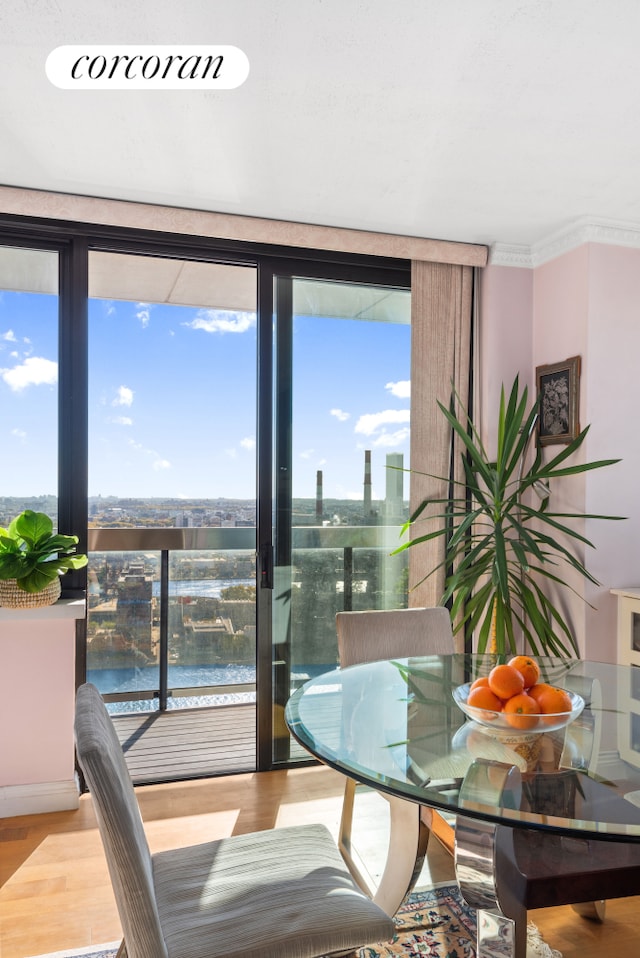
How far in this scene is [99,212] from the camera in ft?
9.76

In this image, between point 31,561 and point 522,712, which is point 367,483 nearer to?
point 31,561

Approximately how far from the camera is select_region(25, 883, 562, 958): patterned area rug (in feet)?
6.42

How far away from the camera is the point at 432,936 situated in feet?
6.72

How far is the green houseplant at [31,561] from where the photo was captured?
2764mm

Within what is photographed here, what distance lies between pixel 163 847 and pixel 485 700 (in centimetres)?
162

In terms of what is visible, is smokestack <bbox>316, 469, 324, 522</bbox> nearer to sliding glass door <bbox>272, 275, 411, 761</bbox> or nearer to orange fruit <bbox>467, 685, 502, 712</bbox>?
sliding glass door <bbox>272, 275, 411, 761</bbox>

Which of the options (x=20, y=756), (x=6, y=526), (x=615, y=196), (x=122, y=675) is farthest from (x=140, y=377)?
(x=615, y=196)

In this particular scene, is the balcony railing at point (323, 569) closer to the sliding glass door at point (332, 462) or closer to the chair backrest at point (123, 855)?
the sliding glass door at point (332, 462)

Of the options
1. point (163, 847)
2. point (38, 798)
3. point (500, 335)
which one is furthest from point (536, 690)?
point (500, 335)

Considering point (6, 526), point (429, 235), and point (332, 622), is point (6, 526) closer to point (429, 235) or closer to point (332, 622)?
point (332, 622)

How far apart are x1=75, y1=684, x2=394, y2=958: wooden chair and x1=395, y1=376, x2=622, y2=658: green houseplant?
1656 mm

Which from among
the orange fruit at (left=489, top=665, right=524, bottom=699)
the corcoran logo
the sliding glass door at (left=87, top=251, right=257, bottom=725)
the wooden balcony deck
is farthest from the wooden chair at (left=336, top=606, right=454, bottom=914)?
the corcoran logo

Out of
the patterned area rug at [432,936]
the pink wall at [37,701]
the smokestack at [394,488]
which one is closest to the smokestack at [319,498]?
the smokestack at [394,488]

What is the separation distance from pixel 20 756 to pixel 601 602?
8.64 feet
